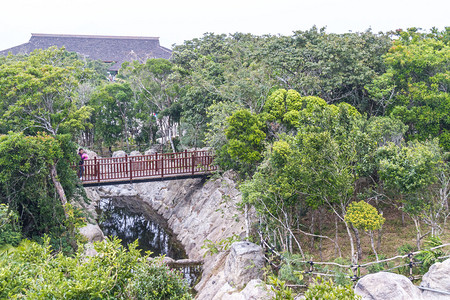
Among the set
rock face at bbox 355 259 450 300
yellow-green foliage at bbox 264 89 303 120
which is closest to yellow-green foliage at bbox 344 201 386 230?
rock face at bbox 355 259 450 300

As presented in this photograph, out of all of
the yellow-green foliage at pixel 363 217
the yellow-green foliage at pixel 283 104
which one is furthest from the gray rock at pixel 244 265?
the yellow-green foliage at pixel 283 104

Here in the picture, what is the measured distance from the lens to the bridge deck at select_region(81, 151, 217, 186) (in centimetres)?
1777

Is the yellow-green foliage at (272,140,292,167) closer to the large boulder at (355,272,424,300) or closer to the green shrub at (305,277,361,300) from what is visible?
the large boulder at (355,272,424,300)

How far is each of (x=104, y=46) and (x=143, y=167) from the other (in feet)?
116

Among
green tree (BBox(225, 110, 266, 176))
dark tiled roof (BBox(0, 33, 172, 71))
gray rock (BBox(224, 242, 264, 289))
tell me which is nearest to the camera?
gray rock (BBox(224, 242, 264, 289))

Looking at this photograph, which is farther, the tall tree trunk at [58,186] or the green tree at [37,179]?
the tall tree trunk at [58,186]

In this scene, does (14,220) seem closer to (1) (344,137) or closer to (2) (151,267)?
(2) (151,267)

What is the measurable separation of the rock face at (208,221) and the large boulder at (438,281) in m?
3.60

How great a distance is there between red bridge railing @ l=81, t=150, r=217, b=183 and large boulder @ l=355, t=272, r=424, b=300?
10.3 meters

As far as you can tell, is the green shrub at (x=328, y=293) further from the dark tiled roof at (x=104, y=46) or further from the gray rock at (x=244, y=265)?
the dark tiled roof at (x=104, y=46)

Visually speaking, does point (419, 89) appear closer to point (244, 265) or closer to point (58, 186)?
point (244, 265)

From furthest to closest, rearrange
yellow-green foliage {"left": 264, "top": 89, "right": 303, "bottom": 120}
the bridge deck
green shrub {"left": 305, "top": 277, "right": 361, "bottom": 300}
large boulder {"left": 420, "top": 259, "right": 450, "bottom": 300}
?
the bridge deck
yellow-green foliage {"left": 264, "top": 89, "right": 303, "bottom": 120}
large boulder {"left": 420, "top": 259, "right": 450, "bottom": 300}
green shrub {"left": 305, "top": 277, "right": 361, "bottom": 300}

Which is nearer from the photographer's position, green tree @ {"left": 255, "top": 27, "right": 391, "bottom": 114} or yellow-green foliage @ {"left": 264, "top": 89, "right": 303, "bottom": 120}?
yellow-green foliage @ {"left": 264, "top": 89, "right": 303, "bottom": 120}

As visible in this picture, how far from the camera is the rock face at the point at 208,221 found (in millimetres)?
11422
